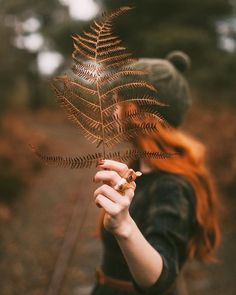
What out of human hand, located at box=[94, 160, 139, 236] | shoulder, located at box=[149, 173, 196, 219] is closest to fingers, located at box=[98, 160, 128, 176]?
human hand, located at box=[94, 160, 139, 236]

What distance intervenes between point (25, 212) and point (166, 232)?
7.11 metres

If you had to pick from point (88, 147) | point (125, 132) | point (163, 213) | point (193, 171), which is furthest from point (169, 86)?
point (88, 147)

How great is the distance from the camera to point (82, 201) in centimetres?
896

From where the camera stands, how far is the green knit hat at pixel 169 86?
2.06m

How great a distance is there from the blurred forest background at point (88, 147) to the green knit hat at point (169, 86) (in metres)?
0.45

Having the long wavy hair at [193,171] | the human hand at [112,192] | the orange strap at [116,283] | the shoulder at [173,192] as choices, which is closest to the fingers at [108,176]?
the human hand at [112,192]

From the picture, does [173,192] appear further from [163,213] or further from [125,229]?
[125,229]

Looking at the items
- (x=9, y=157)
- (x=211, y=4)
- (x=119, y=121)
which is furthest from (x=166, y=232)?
(x=211, y=4)

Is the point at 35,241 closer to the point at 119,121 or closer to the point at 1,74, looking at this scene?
the point at 119,121

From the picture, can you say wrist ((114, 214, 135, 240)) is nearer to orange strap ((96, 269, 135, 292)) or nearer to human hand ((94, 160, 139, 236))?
human hand ((94, 160, 139, 236))

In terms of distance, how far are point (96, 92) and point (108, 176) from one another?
0.24m

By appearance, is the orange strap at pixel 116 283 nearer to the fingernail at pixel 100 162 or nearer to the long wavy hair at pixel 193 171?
the long wavy hair at pixel 193 171

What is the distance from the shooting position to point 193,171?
2.27 metres

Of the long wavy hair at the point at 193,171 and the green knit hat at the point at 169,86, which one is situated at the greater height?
the green knit hat at the point at 169,86
